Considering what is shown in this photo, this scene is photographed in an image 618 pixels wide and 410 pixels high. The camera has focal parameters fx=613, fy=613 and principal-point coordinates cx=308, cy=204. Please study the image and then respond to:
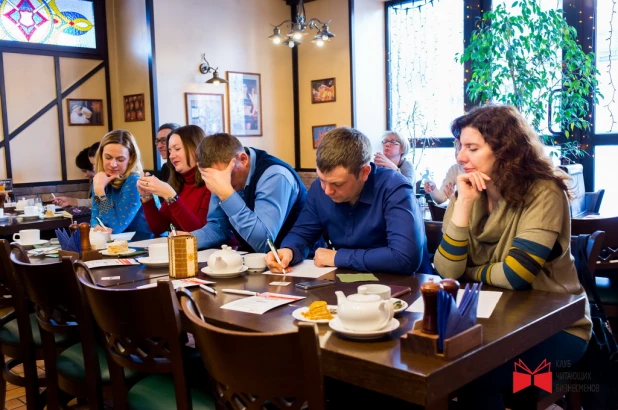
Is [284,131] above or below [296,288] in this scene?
above

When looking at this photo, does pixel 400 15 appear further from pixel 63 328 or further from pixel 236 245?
pixel 63 328

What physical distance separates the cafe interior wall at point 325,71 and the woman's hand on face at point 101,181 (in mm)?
3893

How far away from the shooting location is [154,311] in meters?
1.60

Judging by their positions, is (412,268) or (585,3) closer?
(412,268)

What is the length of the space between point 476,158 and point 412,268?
448 millimetres

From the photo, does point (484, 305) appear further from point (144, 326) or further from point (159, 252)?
point (159, 252)

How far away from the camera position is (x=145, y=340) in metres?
1.69

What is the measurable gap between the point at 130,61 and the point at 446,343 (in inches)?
249

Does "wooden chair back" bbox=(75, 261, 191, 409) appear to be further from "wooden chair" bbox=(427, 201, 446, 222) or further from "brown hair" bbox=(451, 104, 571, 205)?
"wooden chair" bbox=(427, 201, 446, 222)

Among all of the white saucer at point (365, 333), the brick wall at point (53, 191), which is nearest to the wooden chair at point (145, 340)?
the white saucer at point (365, 333)

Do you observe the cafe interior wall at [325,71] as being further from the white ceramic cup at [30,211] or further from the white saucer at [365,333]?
the white saucer at [365,333]

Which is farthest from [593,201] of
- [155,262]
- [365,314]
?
[365,314]

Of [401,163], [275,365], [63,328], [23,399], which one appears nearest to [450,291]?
[275,365]

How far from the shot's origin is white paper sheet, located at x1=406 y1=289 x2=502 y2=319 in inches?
63.7
